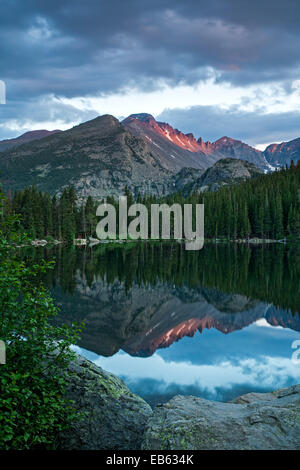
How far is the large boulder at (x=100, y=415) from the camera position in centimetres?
702

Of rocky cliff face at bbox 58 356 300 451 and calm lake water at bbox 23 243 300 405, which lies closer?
rocky cliff face at bbox 58 356 300 451

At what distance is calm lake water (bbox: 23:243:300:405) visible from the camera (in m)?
14.3

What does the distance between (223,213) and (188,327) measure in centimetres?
11312

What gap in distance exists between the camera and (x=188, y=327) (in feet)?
74.3

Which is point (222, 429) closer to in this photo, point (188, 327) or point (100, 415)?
point (100, 415)

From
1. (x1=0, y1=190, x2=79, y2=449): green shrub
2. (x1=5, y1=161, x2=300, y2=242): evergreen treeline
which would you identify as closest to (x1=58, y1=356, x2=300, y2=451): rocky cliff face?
(x1=0, y1=190, x2=79, y2=449): green shrub

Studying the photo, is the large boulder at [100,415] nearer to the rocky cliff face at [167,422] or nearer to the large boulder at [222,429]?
the rocky cliff face at [167,422]

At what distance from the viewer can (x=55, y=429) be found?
6.70 metres

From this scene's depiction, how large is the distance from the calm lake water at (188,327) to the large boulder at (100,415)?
4343 millimetres

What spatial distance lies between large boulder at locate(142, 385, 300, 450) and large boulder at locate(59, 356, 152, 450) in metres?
1.27

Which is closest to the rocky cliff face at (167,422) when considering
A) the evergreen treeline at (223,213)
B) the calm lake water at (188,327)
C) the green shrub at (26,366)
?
the green shrub at (26,366)

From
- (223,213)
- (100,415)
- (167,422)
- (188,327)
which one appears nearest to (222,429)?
(167,422)

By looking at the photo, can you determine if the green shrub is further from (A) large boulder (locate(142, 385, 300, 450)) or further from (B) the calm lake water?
(B) the calm lake water
